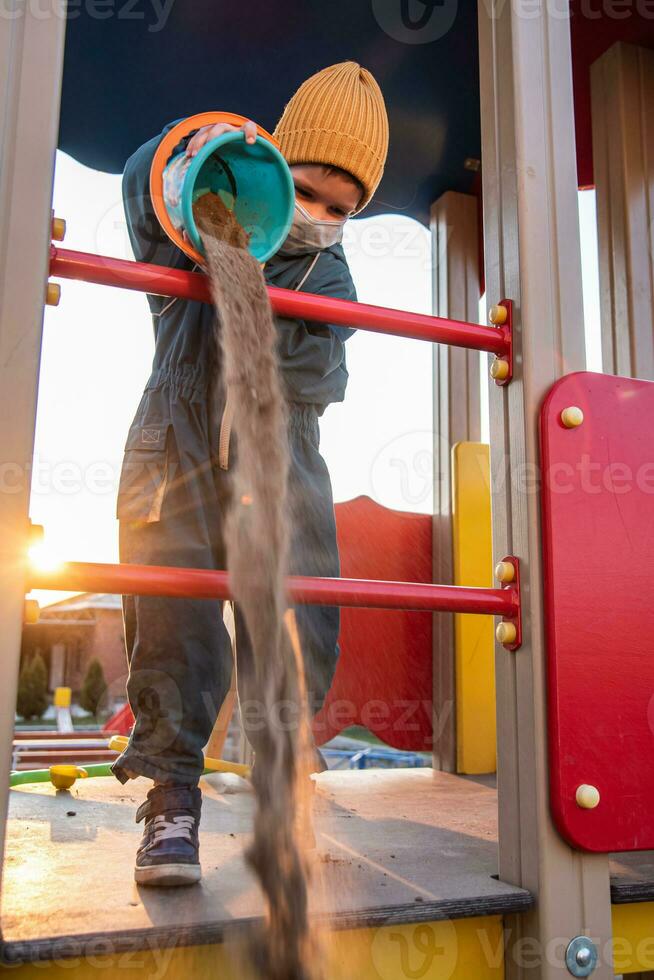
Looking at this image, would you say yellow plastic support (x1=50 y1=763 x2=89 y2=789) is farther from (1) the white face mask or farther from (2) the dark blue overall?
(1) the white face mask

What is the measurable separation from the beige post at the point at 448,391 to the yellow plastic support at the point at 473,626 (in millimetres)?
39

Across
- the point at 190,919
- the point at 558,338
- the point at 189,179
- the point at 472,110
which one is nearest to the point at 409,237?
the point at 472,110

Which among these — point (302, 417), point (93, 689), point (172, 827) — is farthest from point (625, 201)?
point (93, 689)

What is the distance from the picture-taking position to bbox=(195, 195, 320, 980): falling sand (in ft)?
2.91

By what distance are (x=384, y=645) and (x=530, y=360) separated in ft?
5.28

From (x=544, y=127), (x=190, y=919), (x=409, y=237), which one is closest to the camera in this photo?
(x=190, y=919)

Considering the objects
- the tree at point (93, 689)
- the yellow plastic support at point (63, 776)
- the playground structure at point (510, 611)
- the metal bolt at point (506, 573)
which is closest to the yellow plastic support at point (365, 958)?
the playground structure at point (510, 611)

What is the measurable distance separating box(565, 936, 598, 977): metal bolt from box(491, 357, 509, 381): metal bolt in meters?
0.78

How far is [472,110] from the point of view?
2578 millimetres

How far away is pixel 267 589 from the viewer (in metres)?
1.02

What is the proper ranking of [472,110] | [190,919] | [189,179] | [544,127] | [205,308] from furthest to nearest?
[472,110] < [205,308] < [544,127] < [189,179] < [190,919]

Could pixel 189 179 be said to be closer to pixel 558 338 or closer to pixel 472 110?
pixel 558 338

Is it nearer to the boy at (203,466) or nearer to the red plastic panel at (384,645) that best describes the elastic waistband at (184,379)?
the boy at (203,466)

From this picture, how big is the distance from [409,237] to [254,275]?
205 centimetres
